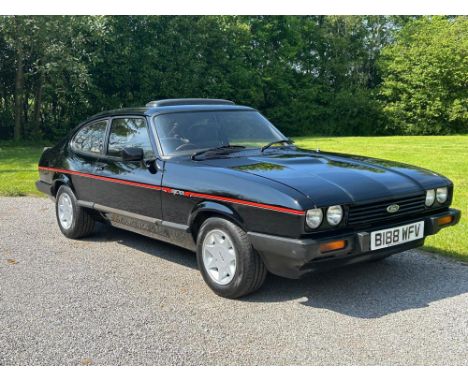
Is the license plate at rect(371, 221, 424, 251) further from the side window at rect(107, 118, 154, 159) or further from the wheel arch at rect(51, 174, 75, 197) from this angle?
the wheel arch at rect(51, 174, 75, 197)

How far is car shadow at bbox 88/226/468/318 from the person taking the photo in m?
4.26

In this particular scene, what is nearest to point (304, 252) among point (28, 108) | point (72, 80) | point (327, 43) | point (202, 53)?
point (72, 80)

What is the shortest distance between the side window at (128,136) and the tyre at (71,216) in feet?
3.13

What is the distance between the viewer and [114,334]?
3.74 meters

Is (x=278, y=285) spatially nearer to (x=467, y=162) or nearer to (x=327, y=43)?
(x=467, y=162)

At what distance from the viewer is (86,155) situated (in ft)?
20.6

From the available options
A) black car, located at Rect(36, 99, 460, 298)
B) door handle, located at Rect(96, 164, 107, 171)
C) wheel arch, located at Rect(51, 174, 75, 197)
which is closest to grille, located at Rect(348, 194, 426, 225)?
black car, located at Rect(36, 99, 460, 298)

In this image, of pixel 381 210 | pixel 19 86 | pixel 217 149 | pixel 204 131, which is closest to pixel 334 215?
pixel 381 210

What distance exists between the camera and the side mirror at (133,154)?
513 centimetres

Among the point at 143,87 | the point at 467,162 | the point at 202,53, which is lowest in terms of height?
the point at 467,162

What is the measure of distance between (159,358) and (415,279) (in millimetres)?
2594

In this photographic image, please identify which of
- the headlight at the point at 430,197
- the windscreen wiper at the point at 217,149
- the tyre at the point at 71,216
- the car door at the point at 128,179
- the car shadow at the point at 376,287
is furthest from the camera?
the tyre at the point at 71,216

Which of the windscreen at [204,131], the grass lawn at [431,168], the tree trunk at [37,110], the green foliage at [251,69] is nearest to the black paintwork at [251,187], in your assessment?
the windscreen at [204,131]

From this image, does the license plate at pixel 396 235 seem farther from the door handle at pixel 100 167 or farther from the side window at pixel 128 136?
the door handle at pixel 100 167
